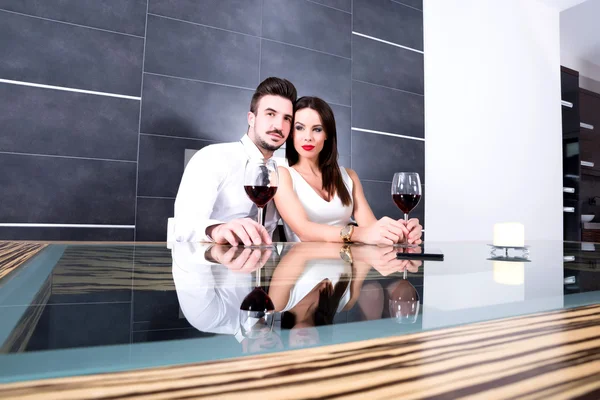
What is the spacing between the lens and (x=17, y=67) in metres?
2.45

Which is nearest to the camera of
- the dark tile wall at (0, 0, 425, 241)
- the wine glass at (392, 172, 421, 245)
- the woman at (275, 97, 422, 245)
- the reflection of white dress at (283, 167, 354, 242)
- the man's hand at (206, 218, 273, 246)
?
the man's hand at (206, 218, 273, 246)

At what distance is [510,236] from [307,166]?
1536 mm

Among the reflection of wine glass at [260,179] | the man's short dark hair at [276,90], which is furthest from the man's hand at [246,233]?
the man's short dark hair at [276,90]

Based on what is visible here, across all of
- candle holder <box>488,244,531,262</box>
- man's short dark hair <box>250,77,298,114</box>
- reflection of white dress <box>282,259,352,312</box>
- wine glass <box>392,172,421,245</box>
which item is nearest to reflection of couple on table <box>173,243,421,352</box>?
reflection of white dress <box>282,259,352,312</box>

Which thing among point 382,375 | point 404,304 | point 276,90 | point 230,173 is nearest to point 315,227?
point 230,173

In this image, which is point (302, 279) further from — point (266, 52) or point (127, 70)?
point (266, 52)

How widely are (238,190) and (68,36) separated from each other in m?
1.58

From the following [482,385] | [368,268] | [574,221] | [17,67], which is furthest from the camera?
[574,221]

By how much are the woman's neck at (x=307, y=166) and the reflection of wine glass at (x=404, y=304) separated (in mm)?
1933

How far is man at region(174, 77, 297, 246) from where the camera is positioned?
5.98ft

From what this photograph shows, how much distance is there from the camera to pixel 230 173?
6.55ft

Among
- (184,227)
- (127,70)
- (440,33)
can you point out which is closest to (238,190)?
(184,227)

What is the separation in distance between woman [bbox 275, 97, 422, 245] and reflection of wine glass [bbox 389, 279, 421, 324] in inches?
58.0

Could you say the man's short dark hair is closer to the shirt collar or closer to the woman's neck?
the shirt collar
